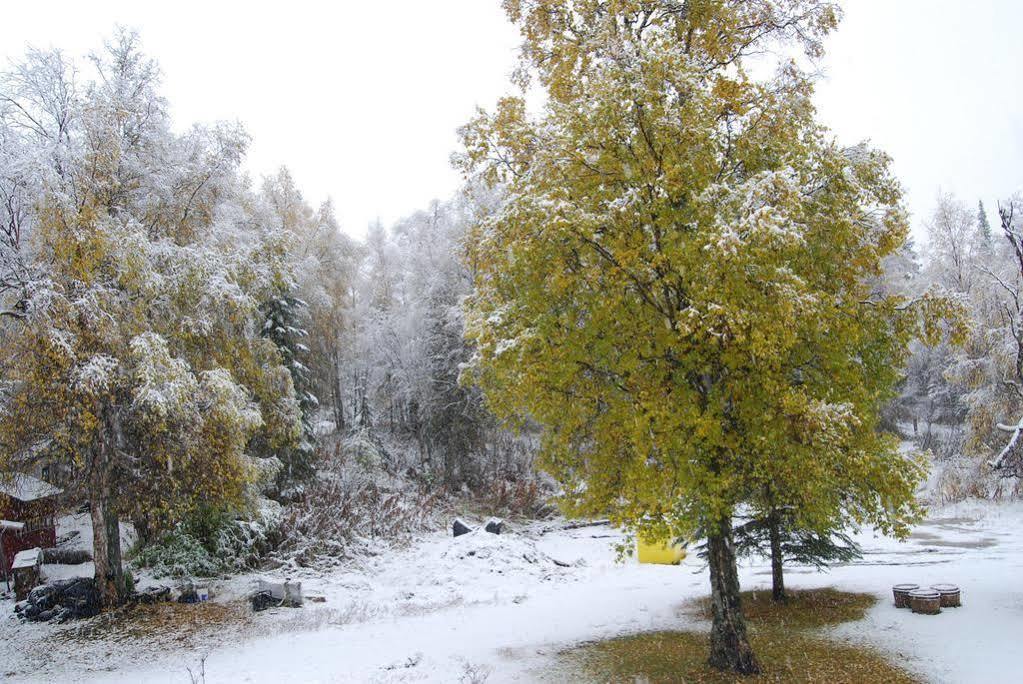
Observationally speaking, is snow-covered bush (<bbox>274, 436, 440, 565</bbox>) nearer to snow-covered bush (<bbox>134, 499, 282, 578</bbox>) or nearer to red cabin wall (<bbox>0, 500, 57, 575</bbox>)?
snow-covered bush (<bbox>134, 499, 282, 578</bbox>)

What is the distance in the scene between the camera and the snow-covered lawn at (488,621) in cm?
855

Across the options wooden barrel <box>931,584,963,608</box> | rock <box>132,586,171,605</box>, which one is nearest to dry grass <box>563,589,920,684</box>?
wooden barrel <box>931,584,963,608</box>

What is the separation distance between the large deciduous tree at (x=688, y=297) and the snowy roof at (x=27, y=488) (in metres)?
8.92

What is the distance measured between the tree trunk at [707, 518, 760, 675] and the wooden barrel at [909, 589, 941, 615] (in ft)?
11.8

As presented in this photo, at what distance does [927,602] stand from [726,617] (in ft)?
12.7

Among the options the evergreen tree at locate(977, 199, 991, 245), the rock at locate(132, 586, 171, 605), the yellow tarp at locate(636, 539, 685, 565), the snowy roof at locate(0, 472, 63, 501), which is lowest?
the yellow tarp at locate(636, 539, 685, 565)

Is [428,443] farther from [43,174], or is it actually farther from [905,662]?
[905,662]

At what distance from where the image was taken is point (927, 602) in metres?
9.69

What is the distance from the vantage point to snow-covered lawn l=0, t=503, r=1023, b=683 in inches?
336

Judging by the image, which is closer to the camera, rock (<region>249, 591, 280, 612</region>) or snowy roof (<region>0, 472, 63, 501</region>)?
snowy roof (<region>0, 472, 63, 501</region>)

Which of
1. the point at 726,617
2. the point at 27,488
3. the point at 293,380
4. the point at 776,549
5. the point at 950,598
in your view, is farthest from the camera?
the point at 293,380

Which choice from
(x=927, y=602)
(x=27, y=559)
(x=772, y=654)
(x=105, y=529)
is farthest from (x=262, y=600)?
(x=927, y=602)

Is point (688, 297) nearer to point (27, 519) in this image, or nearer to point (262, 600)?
point (262, 600)

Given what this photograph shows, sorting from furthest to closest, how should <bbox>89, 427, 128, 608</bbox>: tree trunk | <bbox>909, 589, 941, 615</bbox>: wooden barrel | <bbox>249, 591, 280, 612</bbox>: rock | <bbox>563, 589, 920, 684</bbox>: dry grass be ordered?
<bbox>249, 591, 280, 612</bbox>: rock
<bbox>89, 427, 128, 608</bbox>: tree trunk
<bbox>909, 589, 941, 615</bbox>: wooden barrel
<bbox>563, 589, 920, 684</bbox>: dry grass
